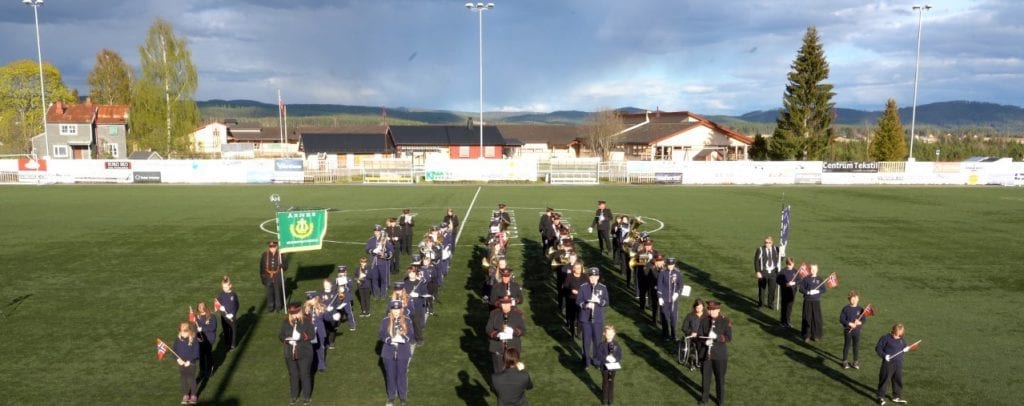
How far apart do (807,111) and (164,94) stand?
6044cm

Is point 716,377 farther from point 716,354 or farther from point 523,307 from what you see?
point 523,307

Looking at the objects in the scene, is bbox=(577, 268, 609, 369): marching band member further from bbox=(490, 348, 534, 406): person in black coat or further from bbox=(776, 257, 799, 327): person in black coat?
bbox=(776, 257, 799, 327): person in black coat

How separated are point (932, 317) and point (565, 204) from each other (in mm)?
22788

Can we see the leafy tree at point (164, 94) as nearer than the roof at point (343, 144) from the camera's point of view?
Yes

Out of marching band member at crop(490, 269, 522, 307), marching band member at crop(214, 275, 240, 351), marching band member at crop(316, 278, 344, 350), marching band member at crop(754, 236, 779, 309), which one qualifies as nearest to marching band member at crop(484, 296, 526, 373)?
marching band member at crop(490, 269, 522, 307)

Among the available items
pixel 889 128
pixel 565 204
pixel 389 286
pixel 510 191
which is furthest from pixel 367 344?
pixel 889 128

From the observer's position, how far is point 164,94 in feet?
198

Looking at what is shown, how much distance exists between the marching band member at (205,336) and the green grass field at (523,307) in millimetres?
267

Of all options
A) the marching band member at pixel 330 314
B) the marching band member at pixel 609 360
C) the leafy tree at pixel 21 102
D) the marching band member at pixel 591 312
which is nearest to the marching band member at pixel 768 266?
the marching band member at pixel 591 312

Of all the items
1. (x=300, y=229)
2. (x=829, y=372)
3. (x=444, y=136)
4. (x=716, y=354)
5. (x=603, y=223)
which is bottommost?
(x=829, y=372)

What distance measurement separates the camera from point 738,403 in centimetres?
959

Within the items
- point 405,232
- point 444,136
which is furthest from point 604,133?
point 405,232

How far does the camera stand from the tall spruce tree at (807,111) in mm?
57938

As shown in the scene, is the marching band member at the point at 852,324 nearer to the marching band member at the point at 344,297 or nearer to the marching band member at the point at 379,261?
the marching band member at the point at 344,297
